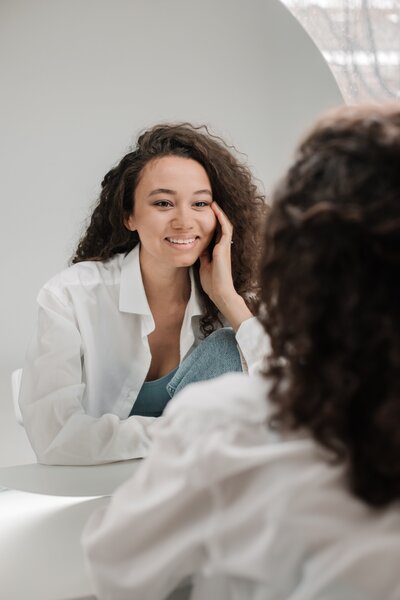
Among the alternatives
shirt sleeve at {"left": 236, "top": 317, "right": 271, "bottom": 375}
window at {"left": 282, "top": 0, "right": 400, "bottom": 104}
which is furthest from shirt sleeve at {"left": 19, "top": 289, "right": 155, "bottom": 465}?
window at {"left": 282, "top": 0, "right": 400, "bottom": 104}

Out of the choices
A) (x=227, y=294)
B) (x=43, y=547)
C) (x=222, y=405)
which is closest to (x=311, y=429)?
(x=222, y=405)

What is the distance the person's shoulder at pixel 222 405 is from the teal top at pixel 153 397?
1.19 m

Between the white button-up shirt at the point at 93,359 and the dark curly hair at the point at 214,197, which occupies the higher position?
the dark curly hair at the point at 214,197

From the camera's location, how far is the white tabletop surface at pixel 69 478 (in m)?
1.63

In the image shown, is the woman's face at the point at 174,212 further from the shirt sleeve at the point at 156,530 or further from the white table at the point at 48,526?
the shirt sleeve at the point at 156,530

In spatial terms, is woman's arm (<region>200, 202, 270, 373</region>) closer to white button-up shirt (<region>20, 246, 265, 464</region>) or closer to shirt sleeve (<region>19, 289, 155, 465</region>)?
white button-up shirt (<region>20, 246, 265, 464</region>)

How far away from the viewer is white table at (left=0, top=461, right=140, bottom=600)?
53.1 inches

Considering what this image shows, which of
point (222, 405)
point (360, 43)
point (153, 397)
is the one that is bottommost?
point (153, 397)

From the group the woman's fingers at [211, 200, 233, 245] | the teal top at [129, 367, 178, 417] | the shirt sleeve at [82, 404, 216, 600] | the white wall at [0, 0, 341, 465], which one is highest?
the white wall at [0, 0, 341, 465]

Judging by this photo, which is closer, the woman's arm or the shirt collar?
the woman's arm

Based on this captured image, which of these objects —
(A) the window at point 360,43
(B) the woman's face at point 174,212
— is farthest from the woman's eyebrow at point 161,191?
(A) the window at point 360,43

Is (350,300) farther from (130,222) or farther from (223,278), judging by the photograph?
(130,222)

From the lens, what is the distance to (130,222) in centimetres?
203

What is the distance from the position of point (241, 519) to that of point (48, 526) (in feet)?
3.43
